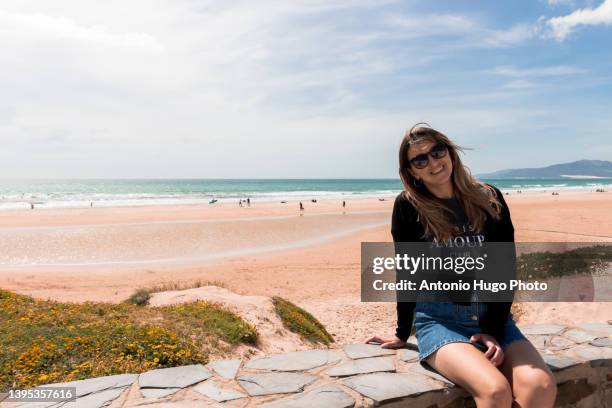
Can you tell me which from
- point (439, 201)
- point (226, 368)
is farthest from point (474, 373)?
point (226, 368)

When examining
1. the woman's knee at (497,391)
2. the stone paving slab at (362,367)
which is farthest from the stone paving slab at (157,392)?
the woman's knee at (497,391)

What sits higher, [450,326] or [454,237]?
[454,237]

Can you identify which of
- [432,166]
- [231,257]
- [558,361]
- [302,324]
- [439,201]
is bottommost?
[231,257]

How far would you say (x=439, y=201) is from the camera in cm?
328

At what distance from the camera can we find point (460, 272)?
3.13m

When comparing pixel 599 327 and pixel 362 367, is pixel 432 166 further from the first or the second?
pixel 599 327

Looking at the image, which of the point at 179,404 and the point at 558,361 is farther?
the point at 558,361

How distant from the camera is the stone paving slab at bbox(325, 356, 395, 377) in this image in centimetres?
316

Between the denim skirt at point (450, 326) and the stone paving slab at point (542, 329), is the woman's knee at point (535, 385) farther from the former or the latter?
the stone paving slab at point (542, 329)

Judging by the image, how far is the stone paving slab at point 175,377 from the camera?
3064mm

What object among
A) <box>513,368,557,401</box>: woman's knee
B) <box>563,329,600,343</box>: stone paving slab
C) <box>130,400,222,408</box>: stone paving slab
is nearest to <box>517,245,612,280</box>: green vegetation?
<box>563,329,600,343</box>: stone paving slab

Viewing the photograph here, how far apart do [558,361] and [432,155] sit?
188 cm

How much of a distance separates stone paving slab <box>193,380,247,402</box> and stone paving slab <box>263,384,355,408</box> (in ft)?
0.93

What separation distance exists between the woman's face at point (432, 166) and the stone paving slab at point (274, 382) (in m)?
1.75
